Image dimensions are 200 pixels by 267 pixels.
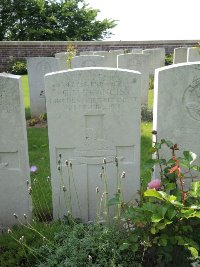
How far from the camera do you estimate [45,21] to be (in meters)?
25.9

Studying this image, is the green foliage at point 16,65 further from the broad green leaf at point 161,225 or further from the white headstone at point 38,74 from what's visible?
the broad green leaf at point 161,225

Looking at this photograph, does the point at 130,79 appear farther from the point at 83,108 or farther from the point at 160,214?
the point at 160,214

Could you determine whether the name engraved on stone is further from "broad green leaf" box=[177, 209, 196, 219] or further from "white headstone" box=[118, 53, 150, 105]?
"white headstone" box=[118, 53, 150, 105]

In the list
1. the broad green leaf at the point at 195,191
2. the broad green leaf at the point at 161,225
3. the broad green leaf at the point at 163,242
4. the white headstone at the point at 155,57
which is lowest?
the broad green leaf at the point at 163,242

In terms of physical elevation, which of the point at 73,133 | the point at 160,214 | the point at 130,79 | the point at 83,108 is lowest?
the point at 160,214

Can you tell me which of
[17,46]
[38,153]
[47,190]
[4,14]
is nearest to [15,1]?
[4,14]

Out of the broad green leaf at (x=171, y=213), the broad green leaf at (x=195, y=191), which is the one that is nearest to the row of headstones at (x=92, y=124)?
the broad green leaf at (x=195, y=191)

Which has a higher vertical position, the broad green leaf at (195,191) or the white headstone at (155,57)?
the white headstone at (155,57)

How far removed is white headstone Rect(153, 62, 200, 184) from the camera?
342 centimetres

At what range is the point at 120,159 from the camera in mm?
3699

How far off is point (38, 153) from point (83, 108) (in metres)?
2.84

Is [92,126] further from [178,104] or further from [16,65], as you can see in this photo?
[16,65]

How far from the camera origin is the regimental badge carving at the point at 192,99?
11.4 ft

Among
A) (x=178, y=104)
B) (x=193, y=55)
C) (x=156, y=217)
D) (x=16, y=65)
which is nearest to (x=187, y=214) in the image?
(x=156, y=217)
